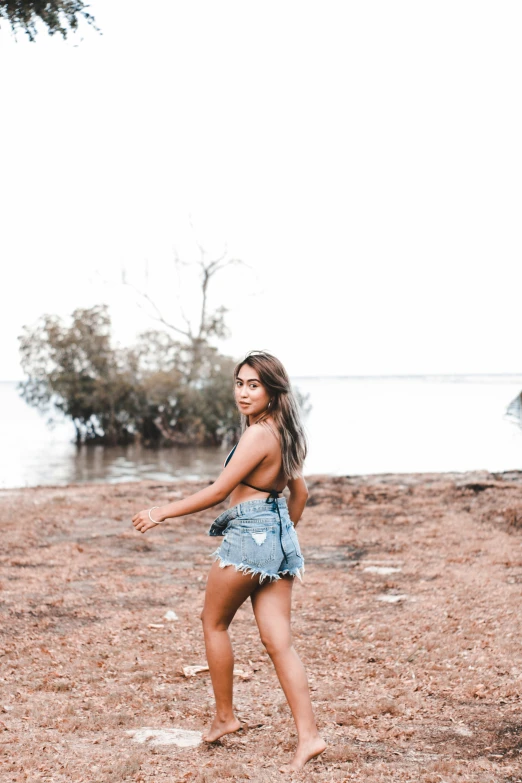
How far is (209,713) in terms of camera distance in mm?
3684

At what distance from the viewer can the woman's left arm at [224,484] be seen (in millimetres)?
2895

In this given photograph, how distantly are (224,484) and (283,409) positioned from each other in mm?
428

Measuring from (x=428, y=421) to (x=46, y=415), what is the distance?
14.8 metres

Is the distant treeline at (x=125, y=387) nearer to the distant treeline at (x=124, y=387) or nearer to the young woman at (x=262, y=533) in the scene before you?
the distant treeline at (x=124, y=387)

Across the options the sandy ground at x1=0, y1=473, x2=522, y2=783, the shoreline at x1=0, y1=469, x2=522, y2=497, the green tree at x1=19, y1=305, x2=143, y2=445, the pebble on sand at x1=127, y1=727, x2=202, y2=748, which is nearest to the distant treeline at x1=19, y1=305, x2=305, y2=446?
the green tree at x1=19, y1=305, x2=143, y2=445

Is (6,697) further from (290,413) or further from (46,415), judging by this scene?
(46,415)

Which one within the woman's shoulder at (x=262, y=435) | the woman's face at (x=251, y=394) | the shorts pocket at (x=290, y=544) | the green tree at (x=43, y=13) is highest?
the green tree at (x=43, y=13)

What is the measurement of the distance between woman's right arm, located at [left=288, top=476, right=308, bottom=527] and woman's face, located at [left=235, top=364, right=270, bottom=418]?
373 mm

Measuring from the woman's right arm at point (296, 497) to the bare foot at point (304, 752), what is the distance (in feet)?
2.89

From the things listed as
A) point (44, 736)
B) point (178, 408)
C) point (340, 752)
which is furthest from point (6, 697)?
point (178, 408)

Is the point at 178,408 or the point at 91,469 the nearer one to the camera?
the point at 91,469

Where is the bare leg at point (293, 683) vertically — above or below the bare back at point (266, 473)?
below

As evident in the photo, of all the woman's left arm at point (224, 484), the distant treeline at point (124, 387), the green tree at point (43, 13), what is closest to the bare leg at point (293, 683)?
the woman's left arm at point (224, 484)

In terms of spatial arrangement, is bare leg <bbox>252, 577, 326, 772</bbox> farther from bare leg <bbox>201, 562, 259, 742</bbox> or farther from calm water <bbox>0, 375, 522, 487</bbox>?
calm water <bbox>0, 375, 522, 487</bbox>
